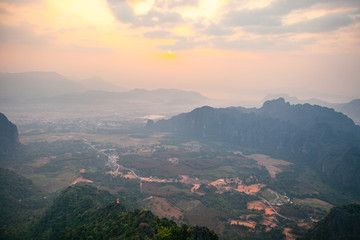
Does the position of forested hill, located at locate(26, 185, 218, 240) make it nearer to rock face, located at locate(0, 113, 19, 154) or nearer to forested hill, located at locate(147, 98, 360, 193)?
rock face, located at locate(0, 113, 19, 154)

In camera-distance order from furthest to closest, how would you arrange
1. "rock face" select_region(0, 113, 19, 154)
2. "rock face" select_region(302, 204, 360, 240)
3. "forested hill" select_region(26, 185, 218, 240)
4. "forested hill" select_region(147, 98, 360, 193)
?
"rock face" select_region(0, 113, 19, 154) → "forested hill" select_region(147, 98, 360, 193) → "rock face" select_region(302, 204, 360, 240) → "forested hill" select_region(26, 185, 218, 240)

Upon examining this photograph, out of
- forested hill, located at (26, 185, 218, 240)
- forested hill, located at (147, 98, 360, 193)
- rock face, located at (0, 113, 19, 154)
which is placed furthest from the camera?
rock face, located at (0, 113, 19, 154)

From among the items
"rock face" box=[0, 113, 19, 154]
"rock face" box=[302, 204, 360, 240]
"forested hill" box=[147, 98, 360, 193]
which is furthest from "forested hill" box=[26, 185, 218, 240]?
"forested hill" box=[147, 98, 360, 193]

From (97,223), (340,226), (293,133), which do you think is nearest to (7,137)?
(97,223)

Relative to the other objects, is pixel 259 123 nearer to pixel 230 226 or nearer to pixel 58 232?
pixel 230 226

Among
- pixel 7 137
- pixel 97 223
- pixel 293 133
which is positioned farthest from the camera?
pixel 293 133

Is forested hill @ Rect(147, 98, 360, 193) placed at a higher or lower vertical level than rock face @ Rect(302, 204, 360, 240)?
higher

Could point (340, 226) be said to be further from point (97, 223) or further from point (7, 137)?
point (7, 137)
